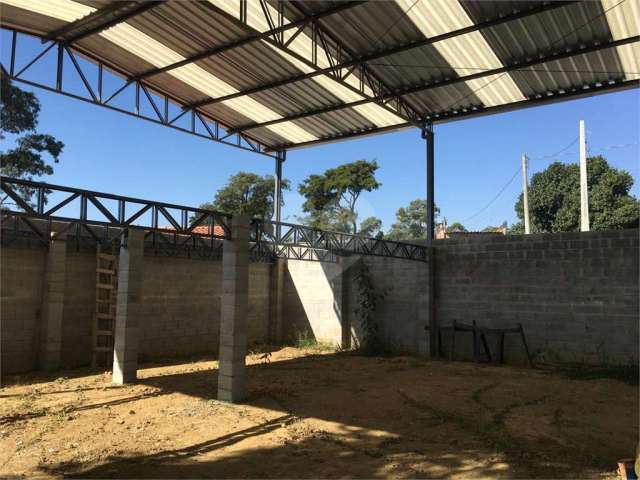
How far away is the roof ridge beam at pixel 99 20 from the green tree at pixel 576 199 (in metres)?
30.2

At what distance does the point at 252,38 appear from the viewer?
11680 millimetres

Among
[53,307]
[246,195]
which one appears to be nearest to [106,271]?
[53,307]

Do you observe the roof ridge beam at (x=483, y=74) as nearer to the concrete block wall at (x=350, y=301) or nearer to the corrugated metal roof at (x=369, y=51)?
the corrugated metal roof at (x=369, y=51)

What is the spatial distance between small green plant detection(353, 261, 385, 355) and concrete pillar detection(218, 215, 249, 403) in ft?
24.6

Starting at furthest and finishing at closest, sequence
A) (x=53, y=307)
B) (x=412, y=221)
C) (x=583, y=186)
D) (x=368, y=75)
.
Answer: (x=412, y=221)
(x=583, y=186)
(x=368, y=75)
(x=53, y=307)

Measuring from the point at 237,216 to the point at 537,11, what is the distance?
7.83m

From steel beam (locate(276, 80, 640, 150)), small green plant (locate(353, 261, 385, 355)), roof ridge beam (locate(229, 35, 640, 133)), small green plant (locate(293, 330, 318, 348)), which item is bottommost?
small green plant (locate(293, 330, 318, 348))

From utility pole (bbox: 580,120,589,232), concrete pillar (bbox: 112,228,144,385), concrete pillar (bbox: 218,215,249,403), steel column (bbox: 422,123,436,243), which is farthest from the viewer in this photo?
utility pole (bbox: 580,120,589,232)

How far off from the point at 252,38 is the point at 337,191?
25.4 meters

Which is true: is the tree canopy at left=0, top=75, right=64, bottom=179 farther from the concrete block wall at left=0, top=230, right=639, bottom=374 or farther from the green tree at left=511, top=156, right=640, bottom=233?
the green tree at left=511, top=156, right=640, bottom=233

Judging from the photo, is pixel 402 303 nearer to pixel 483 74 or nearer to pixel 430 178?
pixel 430 178

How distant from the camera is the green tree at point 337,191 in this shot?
119ft

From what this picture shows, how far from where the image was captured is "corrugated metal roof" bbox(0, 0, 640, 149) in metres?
10.3

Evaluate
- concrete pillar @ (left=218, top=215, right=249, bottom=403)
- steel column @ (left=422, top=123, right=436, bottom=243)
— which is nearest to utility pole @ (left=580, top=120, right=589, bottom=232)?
steel column @ (left=422, top=123, right=436, bottom=243)
